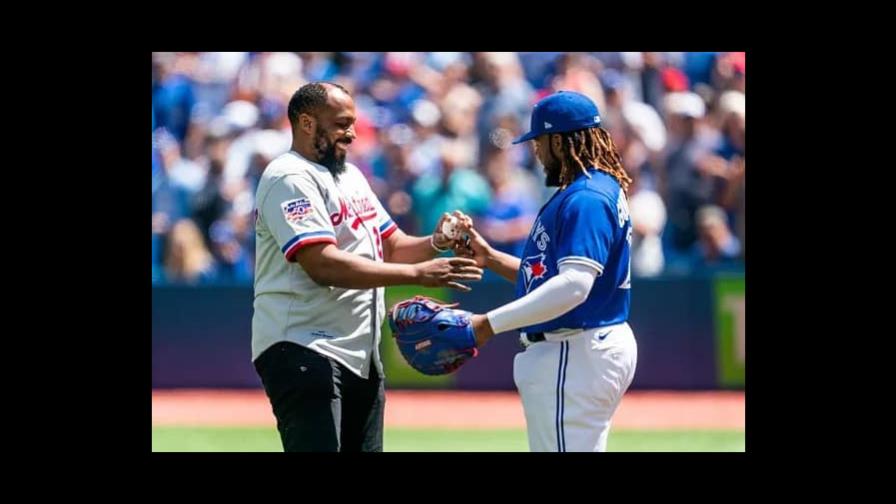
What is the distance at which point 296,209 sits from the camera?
567 cm

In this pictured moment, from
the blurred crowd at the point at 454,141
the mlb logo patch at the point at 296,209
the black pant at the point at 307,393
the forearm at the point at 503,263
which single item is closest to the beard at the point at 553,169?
the forearm at the point at 503,263

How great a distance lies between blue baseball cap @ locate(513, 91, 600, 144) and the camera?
554cm

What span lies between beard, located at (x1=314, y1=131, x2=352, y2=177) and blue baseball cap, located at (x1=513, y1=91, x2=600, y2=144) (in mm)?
895

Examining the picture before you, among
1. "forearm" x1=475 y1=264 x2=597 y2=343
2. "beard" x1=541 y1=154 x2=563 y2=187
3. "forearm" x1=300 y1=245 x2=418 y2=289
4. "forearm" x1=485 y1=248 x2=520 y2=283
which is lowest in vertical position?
"forearm" x1=475 y1=264 x2=597 y2=343

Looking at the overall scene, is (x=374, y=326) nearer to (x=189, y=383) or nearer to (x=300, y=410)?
(x=300, y=410)

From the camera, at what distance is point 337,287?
575 centimetres

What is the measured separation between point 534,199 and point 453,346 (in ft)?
25.2

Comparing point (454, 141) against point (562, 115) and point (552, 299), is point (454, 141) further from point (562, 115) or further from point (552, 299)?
point (552, 299)

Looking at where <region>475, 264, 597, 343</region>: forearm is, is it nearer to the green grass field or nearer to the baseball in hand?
the baseball in hand

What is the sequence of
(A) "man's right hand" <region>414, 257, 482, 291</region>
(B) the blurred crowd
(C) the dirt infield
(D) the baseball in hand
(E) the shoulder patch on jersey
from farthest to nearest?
(B) the blurred crowd → (C) the dirt infield → (D) the baseball in hand → (A) "man's right hand" <region>414, 257, 482, 291</region> → (E) the shoulder patch on jersey

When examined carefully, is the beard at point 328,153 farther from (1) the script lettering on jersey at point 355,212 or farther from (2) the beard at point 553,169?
(2) the beard at point 553,169

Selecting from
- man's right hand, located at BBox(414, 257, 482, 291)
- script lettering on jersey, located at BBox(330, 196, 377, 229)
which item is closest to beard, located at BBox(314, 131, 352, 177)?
script lettering on jersey, located at BBox(330, 196, 377, 229)

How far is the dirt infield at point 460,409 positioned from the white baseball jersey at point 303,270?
5.07 metres

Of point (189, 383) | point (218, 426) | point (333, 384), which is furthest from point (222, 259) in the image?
point (333, 384)
